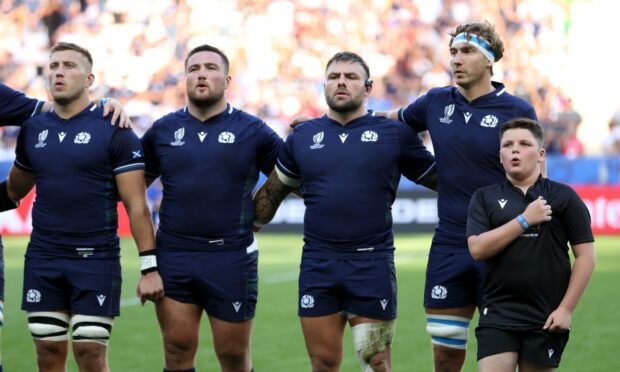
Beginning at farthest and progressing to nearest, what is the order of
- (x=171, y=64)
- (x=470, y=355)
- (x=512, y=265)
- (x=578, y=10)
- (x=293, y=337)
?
(x=578, y=10) < (x=171, y=64) < (x=293, y=337) < (x=470, y=355) < (x=512, y=265)

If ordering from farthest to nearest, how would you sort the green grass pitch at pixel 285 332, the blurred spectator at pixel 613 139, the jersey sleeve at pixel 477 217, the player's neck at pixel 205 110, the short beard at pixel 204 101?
the blurred spectator at pixel 613 139 → the green grass pitch at pixel 285 332 → the player's neck at pixel 205 110 → the short beard at pixel 204 101 → the jersey sleeve at pixel 477 217

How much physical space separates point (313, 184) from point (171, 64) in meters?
19.0

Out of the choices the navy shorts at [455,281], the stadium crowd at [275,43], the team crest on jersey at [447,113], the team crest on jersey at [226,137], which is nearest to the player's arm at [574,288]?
the navy shorts at [455,281]

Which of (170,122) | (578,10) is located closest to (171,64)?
(578,10)

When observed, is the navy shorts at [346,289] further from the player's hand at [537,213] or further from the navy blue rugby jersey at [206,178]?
the player's hand at [537,213]

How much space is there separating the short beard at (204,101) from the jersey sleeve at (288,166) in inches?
21.5

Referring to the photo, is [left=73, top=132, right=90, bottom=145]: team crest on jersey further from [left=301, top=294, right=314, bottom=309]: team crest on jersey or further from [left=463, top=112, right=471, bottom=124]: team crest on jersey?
[left=463, top=112, right=471, bottom=124]: team crest on jersey

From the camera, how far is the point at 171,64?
83.5 ft

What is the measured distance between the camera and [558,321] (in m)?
5.97

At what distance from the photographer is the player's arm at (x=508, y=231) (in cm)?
601

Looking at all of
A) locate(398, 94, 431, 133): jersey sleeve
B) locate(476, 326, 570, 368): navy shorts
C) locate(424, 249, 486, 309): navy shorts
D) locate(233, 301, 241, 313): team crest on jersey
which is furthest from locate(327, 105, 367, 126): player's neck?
locate(476, 326, 570, 368): navy shorts

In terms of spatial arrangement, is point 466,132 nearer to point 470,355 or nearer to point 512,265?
point 512,265

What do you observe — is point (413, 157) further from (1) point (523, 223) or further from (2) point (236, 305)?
(2) point (236, 305)

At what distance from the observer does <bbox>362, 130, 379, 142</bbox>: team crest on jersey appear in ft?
22.9
